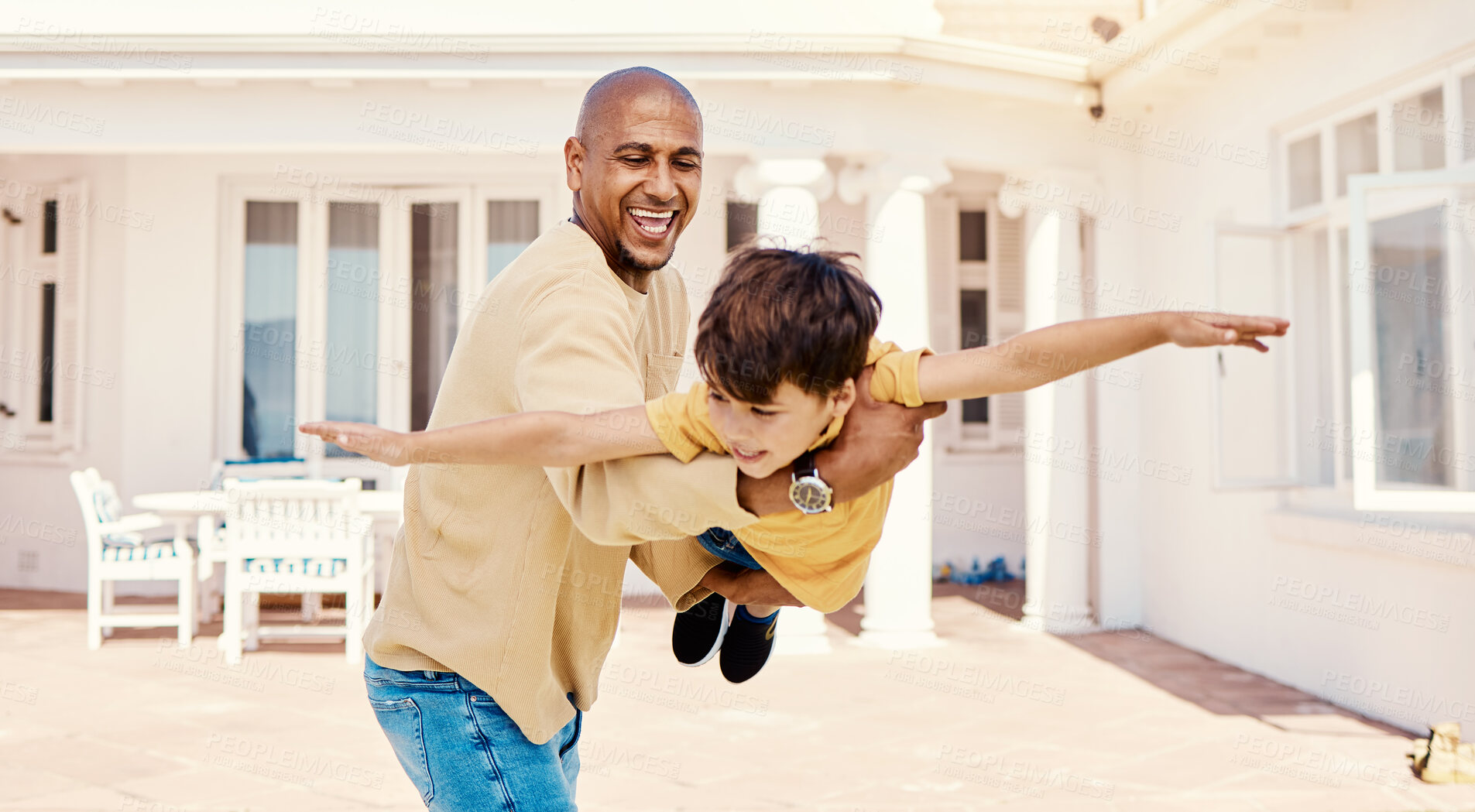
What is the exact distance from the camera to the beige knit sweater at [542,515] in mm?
1334

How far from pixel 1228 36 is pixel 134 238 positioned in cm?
811

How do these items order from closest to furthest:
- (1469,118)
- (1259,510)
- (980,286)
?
(1469,118) → (1259,510) → (980,286)

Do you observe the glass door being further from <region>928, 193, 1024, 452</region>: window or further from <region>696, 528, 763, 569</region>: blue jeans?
<region>696, 528, 763, 569</region>: blue jeans

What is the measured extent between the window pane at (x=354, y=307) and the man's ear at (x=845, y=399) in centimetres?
902

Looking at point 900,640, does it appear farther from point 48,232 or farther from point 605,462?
point 48,232

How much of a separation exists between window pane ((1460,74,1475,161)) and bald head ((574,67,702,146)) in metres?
4.84

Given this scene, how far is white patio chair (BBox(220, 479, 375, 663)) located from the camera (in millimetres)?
6977

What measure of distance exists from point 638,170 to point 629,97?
0.32 ft

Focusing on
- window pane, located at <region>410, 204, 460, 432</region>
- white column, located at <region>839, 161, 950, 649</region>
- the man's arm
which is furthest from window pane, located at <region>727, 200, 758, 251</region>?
the man's arm

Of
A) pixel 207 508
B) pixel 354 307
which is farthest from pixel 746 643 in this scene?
pixel 354 307

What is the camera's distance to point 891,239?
7426 millimetres

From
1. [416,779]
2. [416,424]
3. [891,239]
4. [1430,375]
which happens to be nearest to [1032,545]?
[891,239]

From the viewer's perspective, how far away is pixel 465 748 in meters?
1.62

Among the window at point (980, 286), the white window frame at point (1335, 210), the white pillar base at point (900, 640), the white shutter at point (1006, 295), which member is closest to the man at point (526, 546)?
the white window frame at point (1335, 210)
